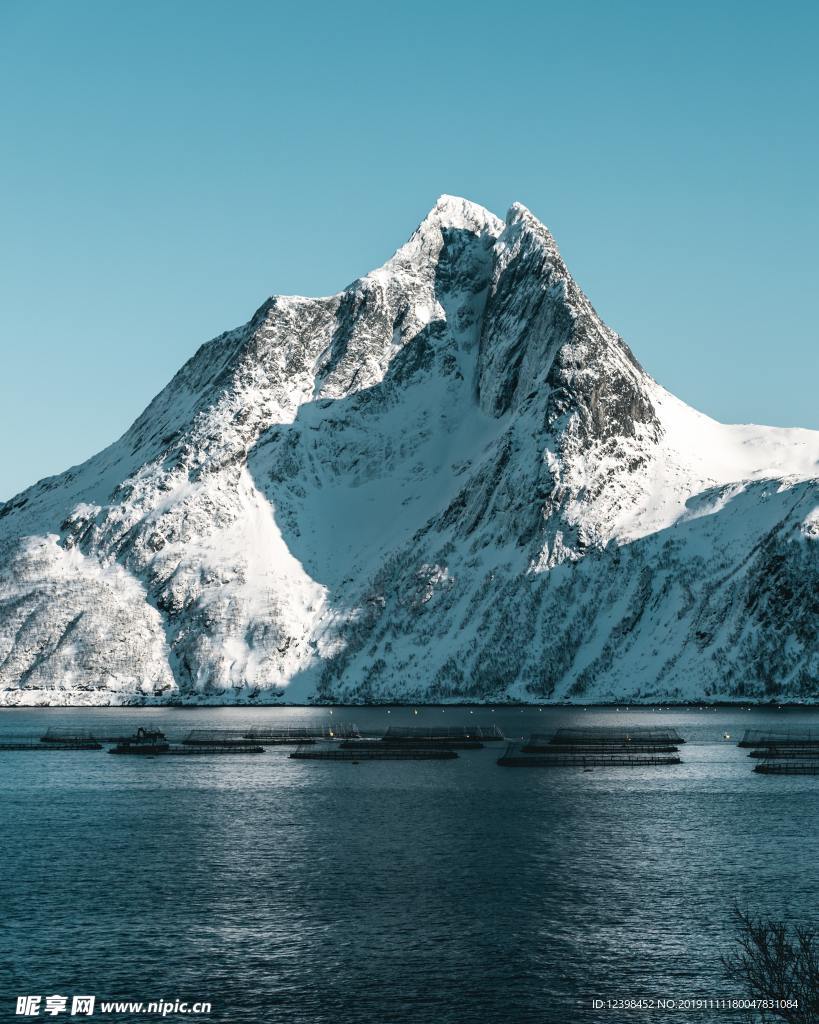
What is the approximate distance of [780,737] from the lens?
6885 inches

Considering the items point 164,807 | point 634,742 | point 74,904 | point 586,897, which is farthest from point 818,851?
point 634,742

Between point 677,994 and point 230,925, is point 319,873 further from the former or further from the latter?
point 677,994

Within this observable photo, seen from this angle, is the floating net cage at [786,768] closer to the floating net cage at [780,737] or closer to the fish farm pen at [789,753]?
the fish farm pen at [789,753]

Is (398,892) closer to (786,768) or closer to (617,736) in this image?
(786,768)

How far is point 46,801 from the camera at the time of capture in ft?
400

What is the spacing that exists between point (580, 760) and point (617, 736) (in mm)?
25159

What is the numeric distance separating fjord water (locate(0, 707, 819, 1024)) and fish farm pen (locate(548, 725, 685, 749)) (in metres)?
40.7

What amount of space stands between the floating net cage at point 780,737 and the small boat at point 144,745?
7786 centimetres

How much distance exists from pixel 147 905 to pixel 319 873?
13.1 metres

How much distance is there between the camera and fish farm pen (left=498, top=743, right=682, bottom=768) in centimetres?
15262

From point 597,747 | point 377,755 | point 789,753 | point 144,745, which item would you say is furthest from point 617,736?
point 144,745

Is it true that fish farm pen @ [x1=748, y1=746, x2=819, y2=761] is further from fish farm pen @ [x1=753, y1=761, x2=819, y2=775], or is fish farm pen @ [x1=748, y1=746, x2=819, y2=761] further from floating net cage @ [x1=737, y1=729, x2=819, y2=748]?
fish farm pen @ [x1=753, y1=761, x2=819, y2=775]

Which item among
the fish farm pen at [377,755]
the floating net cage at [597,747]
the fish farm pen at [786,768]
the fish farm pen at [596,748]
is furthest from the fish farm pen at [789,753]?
the fish farm pen at [377,755]

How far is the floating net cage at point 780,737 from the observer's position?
165000 mm
